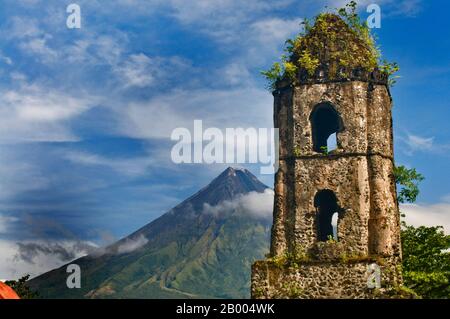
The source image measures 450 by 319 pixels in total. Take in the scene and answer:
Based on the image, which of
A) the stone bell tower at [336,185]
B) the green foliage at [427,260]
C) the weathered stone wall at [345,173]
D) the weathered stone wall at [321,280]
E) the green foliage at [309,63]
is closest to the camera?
the weathered stone wall at [321,280]

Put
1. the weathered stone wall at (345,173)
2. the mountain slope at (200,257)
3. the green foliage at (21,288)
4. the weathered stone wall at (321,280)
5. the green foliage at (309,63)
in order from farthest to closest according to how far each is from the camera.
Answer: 1. the mountain slope at (200,257)
2. the green foliage at (21,288)
3. the green foliage at (309,63)
4. the weathered stone wall at (345,173)
5. the weathered stone wall at (321,280)

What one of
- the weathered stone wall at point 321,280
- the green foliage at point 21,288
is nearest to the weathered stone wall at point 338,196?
the weathered stone wall at point 321,280

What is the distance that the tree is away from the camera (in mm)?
21062

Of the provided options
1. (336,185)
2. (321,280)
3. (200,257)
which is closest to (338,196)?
(336,185)

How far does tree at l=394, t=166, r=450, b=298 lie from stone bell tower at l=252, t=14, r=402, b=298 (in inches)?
63.0

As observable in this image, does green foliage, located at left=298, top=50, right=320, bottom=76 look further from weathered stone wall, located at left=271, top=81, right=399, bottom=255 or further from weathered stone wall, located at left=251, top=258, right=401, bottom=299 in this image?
weathered stone wall, located at left=251, top=258, right=401, bottom=299

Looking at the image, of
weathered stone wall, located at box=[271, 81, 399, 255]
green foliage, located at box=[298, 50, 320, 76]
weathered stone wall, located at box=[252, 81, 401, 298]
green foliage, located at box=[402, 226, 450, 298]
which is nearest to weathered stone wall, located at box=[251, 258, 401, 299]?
weathered stone wall, located at box=[252, 81, 401, 298]

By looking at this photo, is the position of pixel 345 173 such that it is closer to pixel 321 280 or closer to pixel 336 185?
pixel 336 185

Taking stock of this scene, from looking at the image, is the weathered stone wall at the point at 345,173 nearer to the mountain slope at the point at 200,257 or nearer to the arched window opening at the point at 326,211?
the arched window opening at the point at 326,211

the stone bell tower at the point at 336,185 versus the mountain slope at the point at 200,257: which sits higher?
the mountain slope at the point at 200,257

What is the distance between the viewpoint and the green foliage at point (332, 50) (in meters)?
19.8

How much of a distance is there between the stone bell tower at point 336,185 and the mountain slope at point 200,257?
153 metres

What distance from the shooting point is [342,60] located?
1972cm
